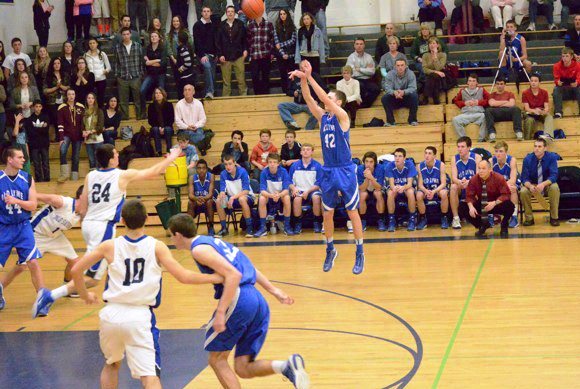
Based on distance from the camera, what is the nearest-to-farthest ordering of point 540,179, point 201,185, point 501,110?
point 540,179
point 201,185
point 501,110

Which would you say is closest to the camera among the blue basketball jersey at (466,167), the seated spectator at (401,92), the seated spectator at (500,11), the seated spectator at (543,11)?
the blue basketball jersey at (466,167)

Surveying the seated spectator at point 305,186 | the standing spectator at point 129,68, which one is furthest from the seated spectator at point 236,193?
the standing spectator at point 129,68

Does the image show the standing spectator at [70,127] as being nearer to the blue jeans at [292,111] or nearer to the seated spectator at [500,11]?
the blue jeans at [292,111]

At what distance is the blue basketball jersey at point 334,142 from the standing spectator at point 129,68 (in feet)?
26.8

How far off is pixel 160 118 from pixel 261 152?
242 centimetres

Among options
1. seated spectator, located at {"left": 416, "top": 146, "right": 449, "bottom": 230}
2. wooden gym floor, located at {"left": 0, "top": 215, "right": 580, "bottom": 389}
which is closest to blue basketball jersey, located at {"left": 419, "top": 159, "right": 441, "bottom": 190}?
seated spectator, located at {"left": 416, "top": 146, "right": 449, "bottom": 230}

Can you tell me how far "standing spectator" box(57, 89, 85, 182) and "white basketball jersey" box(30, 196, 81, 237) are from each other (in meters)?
6.57

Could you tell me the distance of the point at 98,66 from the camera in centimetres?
1717

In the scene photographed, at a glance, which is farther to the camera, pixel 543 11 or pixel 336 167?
pixel 543 11

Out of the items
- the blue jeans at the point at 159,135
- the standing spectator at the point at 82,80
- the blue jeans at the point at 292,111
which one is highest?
the standing spectator at the point at 82,80

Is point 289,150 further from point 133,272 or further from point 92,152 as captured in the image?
point 133,272

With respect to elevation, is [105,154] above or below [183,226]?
above

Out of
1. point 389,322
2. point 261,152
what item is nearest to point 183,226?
point 389,322

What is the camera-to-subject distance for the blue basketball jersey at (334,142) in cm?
950
